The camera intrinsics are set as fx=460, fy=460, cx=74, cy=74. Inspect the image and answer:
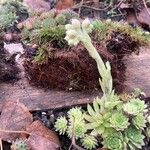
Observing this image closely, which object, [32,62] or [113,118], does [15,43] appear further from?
[113,118]

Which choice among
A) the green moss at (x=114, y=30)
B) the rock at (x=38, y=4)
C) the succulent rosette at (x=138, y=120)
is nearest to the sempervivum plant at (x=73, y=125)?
the succulent rosette at (x=138, y=120)

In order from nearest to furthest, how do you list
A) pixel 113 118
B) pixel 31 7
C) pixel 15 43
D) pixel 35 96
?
pixel 113 118
pixel 35 96
pixel 15 43
pixel 31 7

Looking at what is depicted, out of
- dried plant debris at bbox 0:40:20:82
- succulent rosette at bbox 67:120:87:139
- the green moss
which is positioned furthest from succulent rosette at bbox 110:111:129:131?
dried plant debris at bbox 0:40:20:82

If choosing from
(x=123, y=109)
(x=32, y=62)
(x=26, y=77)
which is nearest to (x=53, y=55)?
(x=32, y=62)

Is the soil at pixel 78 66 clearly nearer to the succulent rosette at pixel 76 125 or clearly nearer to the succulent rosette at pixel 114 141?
the succulent rosette at pixel 76 125

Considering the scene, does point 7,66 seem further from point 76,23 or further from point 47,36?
point 76,23

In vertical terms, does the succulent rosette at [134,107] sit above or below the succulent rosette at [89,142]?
→ above

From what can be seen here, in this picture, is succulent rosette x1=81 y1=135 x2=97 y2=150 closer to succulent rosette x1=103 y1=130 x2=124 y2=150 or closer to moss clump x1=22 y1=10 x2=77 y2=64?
succulent rosette x1=103 y1=130 x2=124 y2=150
